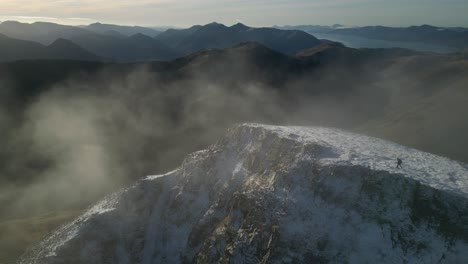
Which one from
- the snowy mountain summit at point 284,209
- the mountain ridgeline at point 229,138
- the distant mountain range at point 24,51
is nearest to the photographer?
the snowy mountain summit at point 284,209

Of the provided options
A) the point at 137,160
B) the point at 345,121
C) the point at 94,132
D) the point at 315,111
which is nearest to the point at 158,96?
the point at 94,132

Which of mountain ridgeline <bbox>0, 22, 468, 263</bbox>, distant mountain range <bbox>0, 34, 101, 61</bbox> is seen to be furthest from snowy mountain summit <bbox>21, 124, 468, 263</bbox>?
distant mountain range <bbox>0, 34, 101, 61</bbox>

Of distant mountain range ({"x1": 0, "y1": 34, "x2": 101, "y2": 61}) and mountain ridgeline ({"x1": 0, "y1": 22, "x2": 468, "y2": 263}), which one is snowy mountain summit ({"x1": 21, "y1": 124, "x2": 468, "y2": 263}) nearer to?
mountain ridgeline ({"x1": 0, "y1": 22, "x2": 468, "y2": 263})

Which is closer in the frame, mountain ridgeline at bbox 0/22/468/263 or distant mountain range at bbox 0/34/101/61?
mountain ridgeline at bbox 0/22/468/263

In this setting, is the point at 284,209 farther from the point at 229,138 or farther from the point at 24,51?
the point at 24,51

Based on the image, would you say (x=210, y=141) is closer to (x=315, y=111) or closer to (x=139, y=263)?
(x=315, y=111)

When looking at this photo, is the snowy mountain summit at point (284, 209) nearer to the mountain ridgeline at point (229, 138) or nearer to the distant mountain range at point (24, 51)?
the mountain ridgeline at point (229, 138)

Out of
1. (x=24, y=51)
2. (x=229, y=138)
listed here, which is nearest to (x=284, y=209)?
(x=229, y=138)

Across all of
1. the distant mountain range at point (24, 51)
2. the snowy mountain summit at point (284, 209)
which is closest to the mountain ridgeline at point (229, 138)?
the snowy mountain summit at point (284, 209)

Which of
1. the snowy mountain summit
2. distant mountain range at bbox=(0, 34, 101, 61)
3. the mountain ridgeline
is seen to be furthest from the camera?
distant mountain range at bbox=(0, 34, 101, 61)
